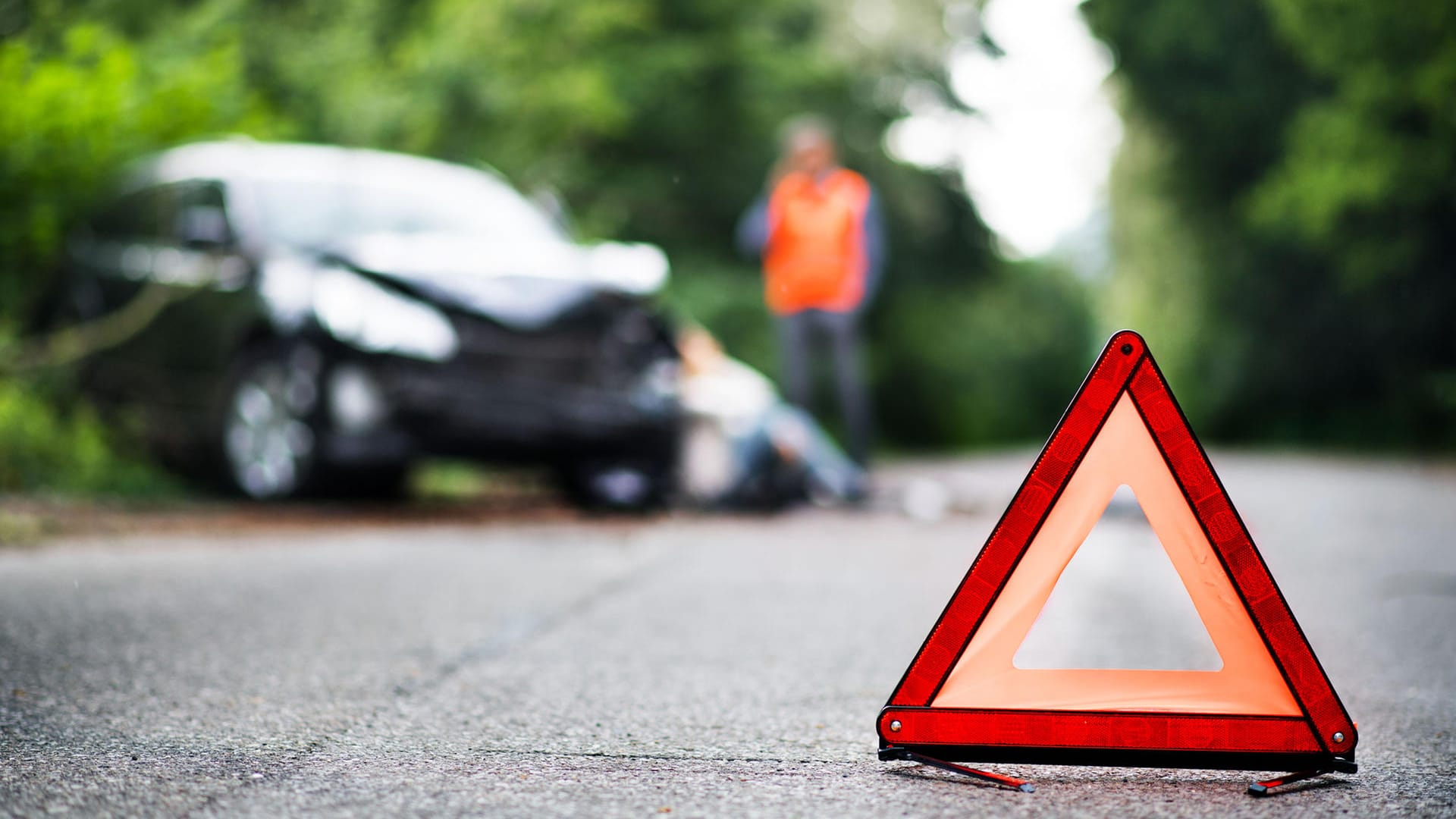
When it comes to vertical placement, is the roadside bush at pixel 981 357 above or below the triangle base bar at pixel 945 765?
below

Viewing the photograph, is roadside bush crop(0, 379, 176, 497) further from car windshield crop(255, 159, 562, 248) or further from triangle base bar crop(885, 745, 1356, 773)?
triangle base bar crop(885, 745, 1356, 773)

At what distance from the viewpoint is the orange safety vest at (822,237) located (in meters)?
10.5

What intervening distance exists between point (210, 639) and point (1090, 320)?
33336 millimetres

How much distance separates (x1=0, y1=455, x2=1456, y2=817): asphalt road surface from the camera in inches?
114

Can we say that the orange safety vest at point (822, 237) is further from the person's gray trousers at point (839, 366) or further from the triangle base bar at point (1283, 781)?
the triangle base bar at point (1283, 781)

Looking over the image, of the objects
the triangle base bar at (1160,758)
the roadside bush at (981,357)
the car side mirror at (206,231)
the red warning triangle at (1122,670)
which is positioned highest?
the car side mirror at (206,231)

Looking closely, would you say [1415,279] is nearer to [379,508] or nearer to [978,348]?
[379,508]

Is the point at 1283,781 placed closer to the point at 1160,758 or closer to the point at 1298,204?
the point at 1160,758

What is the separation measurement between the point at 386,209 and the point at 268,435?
1515mm

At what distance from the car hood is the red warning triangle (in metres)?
5.42

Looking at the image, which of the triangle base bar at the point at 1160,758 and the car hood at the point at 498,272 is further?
the car hood at the point at 498,272

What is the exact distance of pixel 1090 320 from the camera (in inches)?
1425

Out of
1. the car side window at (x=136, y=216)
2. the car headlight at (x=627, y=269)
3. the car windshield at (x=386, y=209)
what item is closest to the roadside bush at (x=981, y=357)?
the car windshield at (x=386, y=209)

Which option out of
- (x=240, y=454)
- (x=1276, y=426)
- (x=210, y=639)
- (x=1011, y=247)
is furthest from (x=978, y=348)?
(x=210, y=639)
